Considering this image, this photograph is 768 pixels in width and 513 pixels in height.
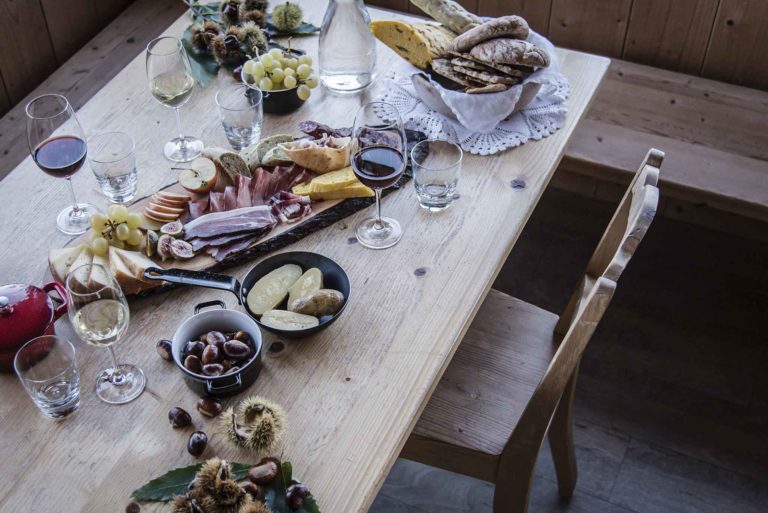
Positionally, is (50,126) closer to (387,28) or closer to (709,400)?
(387,28)

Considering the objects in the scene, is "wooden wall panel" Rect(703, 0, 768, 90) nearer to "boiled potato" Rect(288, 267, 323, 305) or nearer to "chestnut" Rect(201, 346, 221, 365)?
"boiled potato" Rect(288, 267, 323, 305)

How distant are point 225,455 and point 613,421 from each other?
1396 millimetres

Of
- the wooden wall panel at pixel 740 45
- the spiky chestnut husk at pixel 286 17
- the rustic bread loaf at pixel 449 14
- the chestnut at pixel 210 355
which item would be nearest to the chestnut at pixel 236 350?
the chestnut at pixel 210 355

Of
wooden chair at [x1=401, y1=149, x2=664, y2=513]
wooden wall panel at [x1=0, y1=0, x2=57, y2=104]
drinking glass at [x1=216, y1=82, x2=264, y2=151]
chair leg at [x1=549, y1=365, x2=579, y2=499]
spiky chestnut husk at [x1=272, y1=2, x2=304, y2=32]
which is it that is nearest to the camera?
wooden chair at [x1=401, y1=149, x2=664, y2=513]

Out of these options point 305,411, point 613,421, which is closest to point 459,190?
point 305,411

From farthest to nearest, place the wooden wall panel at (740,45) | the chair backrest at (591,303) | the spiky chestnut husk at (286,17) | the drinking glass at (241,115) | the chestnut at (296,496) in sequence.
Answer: the wooden wall panel at (740,45) < the spiky chestnut husk at (286,17) < the drinking glass at (241,115) < the chair backrest at (591,303) < the chestnut at (296,496)

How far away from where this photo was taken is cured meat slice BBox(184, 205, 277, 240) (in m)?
1.58

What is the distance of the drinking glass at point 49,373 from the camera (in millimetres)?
1262

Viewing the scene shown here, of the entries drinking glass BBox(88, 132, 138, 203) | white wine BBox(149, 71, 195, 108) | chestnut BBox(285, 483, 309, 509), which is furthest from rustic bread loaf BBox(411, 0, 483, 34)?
chestnut BBox(285, 483, 309, 509)

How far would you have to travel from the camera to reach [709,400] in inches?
92.7

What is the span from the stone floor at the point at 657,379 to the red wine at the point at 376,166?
1.01 m

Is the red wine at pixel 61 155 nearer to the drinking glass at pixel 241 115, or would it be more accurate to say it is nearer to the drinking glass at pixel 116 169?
the drinking glass at pixel 116 169

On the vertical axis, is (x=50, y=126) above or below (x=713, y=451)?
above

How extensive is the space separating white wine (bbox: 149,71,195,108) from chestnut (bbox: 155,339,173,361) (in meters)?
0.63
